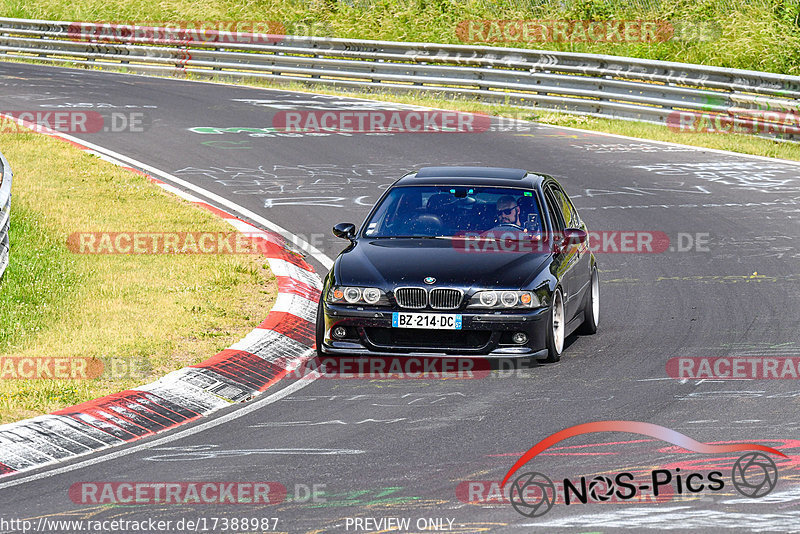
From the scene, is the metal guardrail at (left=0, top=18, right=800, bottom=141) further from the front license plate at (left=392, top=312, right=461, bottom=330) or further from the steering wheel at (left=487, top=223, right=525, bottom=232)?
the front license plate at (left=392, top=312, right=461, bottom=330)

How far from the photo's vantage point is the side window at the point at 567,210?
11586 mm

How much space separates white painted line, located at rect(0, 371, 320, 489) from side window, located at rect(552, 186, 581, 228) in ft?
10.4

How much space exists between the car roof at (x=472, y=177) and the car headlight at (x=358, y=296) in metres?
1.75

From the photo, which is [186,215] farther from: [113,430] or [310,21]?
[310,21]

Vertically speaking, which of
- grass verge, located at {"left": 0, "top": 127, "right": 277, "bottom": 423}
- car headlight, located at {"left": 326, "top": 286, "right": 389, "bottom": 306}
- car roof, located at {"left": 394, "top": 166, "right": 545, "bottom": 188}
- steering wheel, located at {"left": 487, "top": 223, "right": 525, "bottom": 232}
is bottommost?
grass verge, located at {"left": 0, "top": 127, "right": 277, "bottom": 423}

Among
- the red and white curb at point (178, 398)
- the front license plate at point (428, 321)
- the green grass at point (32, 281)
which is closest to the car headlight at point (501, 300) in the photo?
the front license plate at point (428, 321)

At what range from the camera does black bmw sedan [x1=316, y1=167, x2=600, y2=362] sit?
31.7ft

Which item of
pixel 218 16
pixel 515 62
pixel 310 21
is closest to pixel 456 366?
pixel 515 62

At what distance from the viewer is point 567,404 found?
8.64m

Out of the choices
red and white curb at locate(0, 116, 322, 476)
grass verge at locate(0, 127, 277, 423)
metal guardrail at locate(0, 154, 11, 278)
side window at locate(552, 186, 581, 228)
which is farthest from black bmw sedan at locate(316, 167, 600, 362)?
metal guardrail at locate(0, 154, 11, 278)

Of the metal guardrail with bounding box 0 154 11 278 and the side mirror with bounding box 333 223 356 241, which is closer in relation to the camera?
the side mirror with bounding box 333 223 356 241

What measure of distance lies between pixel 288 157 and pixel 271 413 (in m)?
11.9

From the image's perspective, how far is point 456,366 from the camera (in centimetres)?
995

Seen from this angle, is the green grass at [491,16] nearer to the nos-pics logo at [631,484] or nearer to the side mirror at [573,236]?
the side mirror at [573,236]
